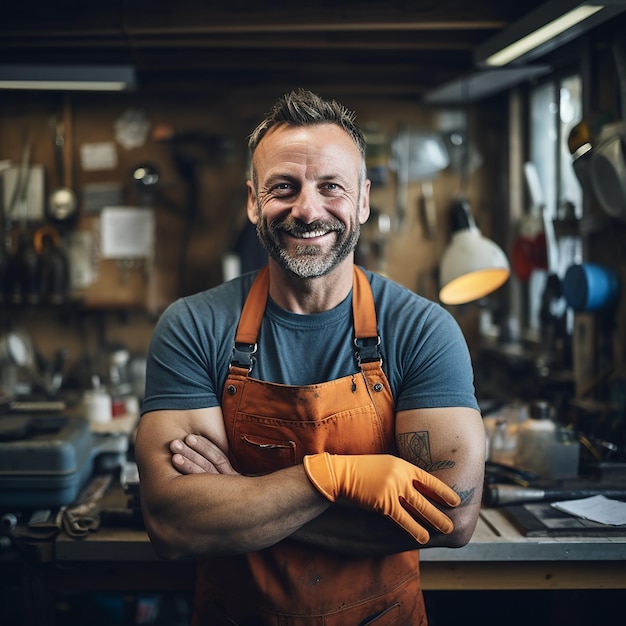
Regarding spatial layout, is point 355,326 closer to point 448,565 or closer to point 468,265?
point 448,565

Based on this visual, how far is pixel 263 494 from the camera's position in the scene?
5.54ft

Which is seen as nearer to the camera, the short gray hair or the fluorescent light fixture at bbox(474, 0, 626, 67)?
the short gray hair

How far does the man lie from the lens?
5.78 ft

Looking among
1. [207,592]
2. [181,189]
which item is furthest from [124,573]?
[181,189]

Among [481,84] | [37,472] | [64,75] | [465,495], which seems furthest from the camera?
[481,84]

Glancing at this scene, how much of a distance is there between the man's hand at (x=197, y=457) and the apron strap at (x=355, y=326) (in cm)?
21

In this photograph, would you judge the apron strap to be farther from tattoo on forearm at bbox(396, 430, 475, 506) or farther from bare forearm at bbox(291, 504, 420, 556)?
bare forearm at bbox(291, 504, 420, 556)

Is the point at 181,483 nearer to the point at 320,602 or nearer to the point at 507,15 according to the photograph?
the point at 320,602

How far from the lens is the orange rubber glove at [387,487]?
1690mm

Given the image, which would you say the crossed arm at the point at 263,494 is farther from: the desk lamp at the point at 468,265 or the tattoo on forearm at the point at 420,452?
the desk lamp at the point at 468,265

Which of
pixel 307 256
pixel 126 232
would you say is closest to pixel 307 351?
pixel 307 256

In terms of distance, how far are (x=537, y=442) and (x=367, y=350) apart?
995mm

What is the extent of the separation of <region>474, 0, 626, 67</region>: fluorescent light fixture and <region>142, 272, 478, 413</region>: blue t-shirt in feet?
3.94

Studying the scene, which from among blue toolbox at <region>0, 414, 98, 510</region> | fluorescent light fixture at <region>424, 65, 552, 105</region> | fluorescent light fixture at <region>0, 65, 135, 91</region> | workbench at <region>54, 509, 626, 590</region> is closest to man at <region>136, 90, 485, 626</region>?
workbench at <region>54, 509, 626, 590</region>
